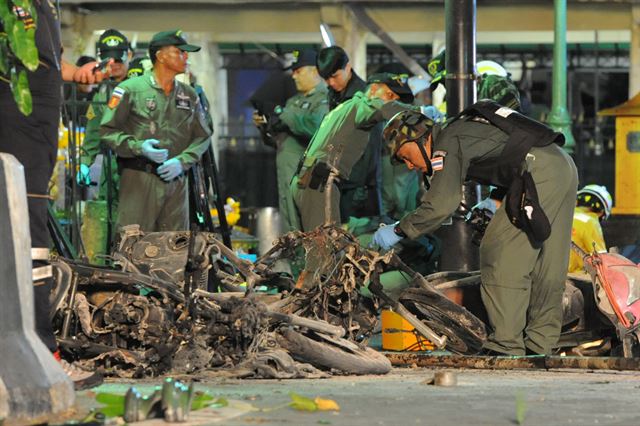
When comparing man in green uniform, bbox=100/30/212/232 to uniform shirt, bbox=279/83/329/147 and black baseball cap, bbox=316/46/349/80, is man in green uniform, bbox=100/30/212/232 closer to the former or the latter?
black baseball cap, bbox=316/46/349/80

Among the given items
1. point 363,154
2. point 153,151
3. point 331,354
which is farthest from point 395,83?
point 331,354

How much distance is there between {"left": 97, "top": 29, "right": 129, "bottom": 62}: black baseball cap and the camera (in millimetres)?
16594

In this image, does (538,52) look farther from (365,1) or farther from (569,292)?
(569,292)

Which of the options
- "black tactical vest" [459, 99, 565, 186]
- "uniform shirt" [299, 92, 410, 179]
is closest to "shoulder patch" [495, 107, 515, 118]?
"black tactical vest" [459, 99, 565, 186]

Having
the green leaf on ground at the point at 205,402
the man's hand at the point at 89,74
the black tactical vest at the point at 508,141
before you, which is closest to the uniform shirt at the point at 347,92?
the black tactical vest at the point at 508,141

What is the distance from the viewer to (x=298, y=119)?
16297 mm

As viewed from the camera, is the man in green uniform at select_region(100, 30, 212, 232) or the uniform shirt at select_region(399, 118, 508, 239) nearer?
the uniform shirt at select_region(399, 118, 508, 239)

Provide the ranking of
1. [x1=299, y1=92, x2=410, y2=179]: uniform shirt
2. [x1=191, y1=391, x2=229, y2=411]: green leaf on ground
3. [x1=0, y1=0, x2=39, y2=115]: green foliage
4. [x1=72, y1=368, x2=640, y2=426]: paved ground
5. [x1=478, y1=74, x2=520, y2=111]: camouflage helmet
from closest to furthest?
1. [x1=0, y1=0, x2=39, y2=115]: green foliage
2. [x1=72, y1=368, x2=640, y2=426]: paved ground
3. [x1=191, y1=391, x2=229, y2=411]: green leaf on ground
4. [x1=478, y1=74, x2=520, y2=111]: camouflage helmet
5. [x1=299, y1=92, x2=410, y2=179]: uniform shirt

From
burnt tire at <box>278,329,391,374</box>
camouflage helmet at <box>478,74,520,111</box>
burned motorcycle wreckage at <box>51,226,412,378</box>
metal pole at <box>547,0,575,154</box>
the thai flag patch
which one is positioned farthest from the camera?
metal pole at <box>547,0,575,154</box>

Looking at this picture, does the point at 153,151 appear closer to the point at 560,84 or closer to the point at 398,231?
the point at 398,231

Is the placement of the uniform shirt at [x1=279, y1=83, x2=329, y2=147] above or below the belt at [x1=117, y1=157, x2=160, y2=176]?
Result: above

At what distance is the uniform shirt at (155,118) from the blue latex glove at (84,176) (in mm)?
1591

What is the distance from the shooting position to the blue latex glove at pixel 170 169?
46.6 feet

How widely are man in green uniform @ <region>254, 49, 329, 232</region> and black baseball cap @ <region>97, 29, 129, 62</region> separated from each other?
1.45m
